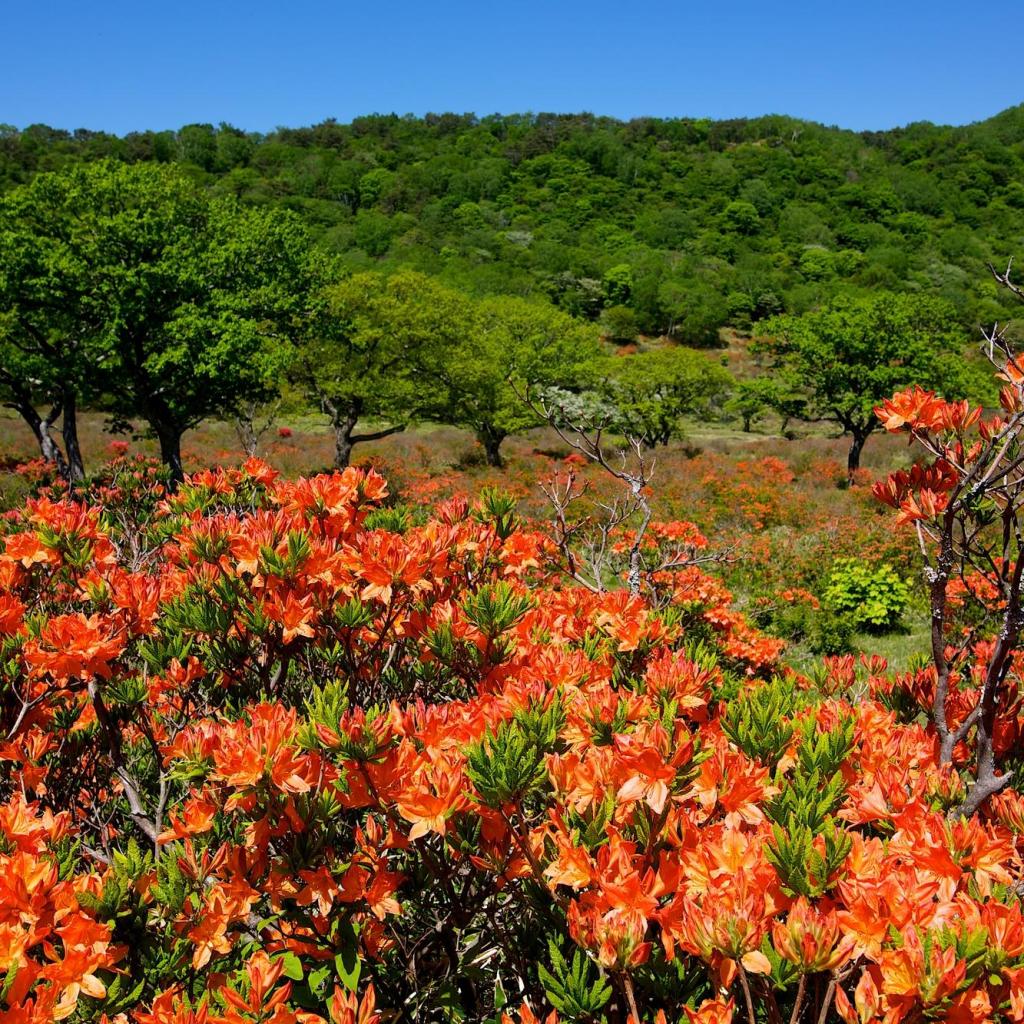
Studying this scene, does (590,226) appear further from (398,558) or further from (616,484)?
(398,558)

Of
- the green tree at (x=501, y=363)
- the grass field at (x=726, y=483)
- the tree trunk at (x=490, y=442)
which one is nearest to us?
the grass field at (x=726, y=483)

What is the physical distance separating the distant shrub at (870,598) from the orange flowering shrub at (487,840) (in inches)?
352

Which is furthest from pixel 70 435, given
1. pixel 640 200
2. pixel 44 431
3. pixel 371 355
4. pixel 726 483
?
pixel 640 200

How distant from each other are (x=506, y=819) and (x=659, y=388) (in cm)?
3271

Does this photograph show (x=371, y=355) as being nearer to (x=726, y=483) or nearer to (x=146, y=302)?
(x=146, y=302)

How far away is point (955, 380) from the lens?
2358 cm

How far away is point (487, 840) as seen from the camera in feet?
5.45

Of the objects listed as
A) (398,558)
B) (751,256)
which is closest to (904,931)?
(398,558)

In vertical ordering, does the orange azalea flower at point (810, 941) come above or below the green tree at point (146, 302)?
below

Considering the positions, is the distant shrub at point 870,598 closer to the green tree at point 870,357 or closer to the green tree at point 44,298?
the green tree at point 870,357

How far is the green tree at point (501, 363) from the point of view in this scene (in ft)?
80.3

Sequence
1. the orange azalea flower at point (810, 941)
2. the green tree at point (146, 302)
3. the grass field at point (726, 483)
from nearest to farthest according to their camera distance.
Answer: the orange azalea flower at point (810, 941), the grass field at point (726, 483), the green tree at point (146, 302)

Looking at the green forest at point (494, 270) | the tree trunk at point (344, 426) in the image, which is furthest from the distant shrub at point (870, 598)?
the tree trunk at point (344, 426)

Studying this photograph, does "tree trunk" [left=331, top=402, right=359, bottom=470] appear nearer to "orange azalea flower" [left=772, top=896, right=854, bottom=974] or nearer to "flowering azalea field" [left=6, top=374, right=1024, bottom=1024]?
"flowering azalea field" [left=6, top=374, right=1024, bottom=1024]
